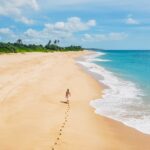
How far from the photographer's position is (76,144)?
563 inches

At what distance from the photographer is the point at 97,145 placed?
14.5m

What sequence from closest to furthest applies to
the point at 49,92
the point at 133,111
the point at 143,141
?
the point at 143,141
the point at 133,111
the point at 49,92

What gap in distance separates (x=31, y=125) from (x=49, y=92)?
11.1 m

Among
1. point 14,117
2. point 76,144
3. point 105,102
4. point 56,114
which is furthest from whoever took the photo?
point 105,102

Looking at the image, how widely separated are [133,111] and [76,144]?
8.32m

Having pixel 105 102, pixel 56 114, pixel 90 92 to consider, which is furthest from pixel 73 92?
pixel 56 114

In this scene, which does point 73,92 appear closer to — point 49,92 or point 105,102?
point 49,92

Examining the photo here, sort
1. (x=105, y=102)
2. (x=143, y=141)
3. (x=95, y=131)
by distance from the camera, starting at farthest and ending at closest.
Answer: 1. (x=105, y=102)
2. (x=95, y=131)
3. (x=143, y=141)

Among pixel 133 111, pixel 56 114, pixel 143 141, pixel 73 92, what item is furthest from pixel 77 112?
pixel 73 92

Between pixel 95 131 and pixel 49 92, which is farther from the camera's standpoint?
pixel 49 92

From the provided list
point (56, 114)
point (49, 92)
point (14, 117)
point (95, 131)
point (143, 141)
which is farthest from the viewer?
point (49, 92)

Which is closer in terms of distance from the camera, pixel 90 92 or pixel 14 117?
pixel 14 117

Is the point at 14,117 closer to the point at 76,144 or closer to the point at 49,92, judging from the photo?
the point at 76,144

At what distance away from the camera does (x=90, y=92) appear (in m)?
29.6
